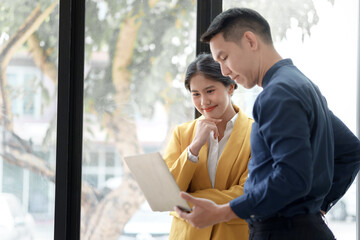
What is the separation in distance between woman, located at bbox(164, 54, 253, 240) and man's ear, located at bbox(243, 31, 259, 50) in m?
0.50

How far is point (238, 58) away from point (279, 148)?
0.39 m

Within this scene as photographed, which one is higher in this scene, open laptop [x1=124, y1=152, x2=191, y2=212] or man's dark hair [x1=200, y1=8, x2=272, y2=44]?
man's dark hair [x1=200, y1=8, x2=272, y2=44]

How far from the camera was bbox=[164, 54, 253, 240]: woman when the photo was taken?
6.26 feet

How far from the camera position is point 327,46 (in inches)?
103

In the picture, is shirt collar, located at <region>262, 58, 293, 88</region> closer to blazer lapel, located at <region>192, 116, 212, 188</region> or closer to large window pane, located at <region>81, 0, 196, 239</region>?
blazer lapel, located at <region>192, 116, 212, 188</region>

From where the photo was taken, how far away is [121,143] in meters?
2.61

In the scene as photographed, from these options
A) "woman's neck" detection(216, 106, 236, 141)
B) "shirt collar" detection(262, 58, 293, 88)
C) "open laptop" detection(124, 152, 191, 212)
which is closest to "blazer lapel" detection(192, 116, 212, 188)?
"woman's neck" detection(216, 106, 236, 141)

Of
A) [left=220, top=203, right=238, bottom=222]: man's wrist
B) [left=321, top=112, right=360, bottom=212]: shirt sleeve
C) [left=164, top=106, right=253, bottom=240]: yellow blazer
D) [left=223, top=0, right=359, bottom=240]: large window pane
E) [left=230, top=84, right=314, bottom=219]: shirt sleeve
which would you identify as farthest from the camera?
[left=223, top=0, right=359, bottom=240]: large window pane

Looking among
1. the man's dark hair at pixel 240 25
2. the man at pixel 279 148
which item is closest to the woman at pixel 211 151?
the man at pixel 279 148

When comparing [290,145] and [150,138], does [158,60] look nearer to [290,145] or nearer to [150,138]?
[150,138]

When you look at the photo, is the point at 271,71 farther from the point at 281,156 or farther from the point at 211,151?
the point at 211,151

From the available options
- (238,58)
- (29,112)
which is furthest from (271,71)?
(29,112)

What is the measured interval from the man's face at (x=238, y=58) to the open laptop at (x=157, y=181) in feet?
1.26

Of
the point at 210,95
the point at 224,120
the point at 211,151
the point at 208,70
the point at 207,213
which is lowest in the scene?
the point at 207,213
